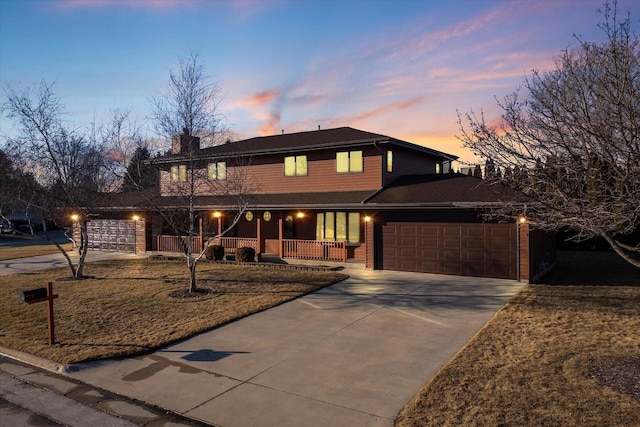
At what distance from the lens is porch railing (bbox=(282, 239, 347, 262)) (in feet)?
64.8

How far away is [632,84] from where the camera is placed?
6.02 m

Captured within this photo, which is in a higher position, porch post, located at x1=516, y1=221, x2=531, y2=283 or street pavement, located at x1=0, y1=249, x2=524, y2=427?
porch post, located at x1=516, y1=221, x2=531, y2=283

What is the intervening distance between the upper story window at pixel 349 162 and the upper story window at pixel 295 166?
1.97 metres

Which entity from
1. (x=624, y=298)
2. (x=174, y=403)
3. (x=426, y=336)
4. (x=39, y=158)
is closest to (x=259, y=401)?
(x=174, y=403)

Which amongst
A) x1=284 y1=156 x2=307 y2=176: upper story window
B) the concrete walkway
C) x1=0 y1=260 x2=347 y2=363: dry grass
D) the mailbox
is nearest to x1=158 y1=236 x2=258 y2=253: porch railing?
the concrete walkway

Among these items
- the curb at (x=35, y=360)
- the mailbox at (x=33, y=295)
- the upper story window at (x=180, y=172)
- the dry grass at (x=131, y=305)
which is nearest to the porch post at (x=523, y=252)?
the dry grass at (x=131, y=305)

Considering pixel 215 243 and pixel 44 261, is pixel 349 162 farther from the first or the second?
pixel 44 261

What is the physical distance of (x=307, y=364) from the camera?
7.53m

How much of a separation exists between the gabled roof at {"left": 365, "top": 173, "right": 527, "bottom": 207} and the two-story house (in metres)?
0.05

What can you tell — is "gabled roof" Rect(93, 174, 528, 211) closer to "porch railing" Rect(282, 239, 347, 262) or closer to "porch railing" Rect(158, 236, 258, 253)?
"porch railing" Rect(282, 239, 347, 262)

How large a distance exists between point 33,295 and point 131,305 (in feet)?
12.0

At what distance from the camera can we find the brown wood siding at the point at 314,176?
1981cm

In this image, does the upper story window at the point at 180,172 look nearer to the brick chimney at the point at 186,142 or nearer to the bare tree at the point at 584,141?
the brick chimney at the point at 186,142

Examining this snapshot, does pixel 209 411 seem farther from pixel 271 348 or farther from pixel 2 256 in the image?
pixel 2 256
